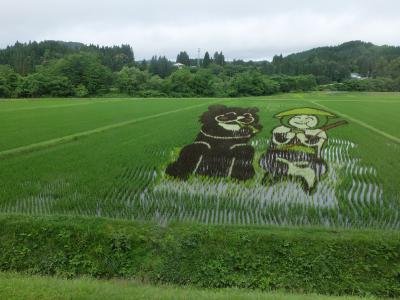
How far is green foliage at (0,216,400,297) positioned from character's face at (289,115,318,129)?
12319 millimetres

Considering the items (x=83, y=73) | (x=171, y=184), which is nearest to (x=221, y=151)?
(x=171, y=184)

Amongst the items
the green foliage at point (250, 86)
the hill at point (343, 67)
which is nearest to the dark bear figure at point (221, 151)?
the green foliage at point (250, 86)

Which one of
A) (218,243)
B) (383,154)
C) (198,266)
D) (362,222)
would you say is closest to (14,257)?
(198,266)

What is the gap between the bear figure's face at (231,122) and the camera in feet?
58.0

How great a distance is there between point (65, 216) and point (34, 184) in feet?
10.4

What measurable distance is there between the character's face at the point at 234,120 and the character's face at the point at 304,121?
8.22ft

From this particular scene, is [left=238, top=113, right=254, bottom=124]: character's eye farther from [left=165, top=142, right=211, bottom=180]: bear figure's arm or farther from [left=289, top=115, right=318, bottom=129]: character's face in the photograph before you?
[left=165, top=142, right=211, bottom=180]: bear figure's arm

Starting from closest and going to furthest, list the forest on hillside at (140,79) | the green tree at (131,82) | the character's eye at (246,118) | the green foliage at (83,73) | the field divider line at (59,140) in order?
1. the field divider line at (59,140)
2. the character's eye at (246,118)
3. the forest on hillside at (140,79)
4. the green foliage at (83,73)
5. the green tree at (131,82)

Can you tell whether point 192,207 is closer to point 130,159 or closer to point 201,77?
point 130,159

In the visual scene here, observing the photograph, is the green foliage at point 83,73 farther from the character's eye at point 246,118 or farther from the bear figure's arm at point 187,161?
the bear figure's arm at point 187,161

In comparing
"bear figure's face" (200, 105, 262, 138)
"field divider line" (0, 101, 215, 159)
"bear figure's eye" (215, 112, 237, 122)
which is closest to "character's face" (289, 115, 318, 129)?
"bear figure's face" (200, 105, 262, 138)

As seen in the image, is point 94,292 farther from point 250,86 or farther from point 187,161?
point 250,86

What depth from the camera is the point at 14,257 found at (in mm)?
6516

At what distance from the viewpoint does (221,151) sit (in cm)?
1423
